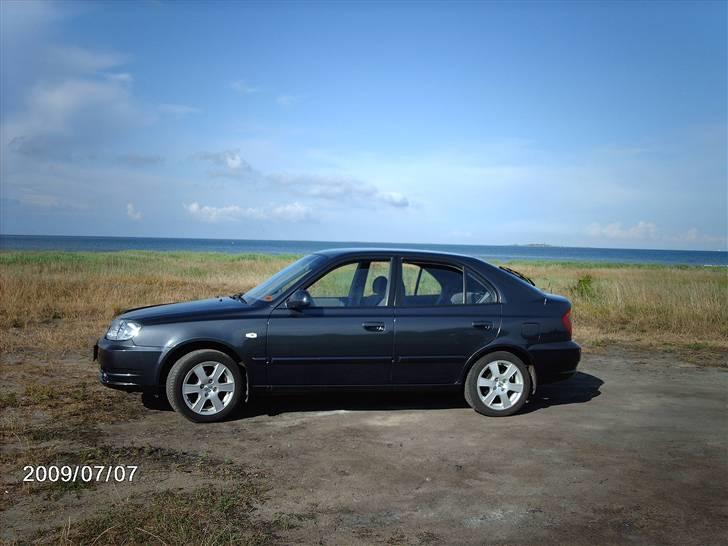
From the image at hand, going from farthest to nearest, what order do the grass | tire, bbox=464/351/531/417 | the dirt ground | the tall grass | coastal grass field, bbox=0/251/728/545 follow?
the tall grass → tire, bbox=464/351/531/417 → the dirt ground → coastal grass field, bbox=0/251/728/545 → the grass

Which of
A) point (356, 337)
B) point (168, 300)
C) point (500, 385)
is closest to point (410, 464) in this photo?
point (356, 337)

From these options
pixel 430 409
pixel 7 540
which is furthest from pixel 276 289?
pixel 7 540

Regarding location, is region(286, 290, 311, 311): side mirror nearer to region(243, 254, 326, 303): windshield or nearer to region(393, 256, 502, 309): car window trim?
region(243, 254, 326, 303): windshield

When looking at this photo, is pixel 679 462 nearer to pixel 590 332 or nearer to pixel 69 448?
pixel 69 448

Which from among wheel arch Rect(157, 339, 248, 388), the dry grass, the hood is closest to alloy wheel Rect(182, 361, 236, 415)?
wheel arch Rect(157, 339, 248, 388)

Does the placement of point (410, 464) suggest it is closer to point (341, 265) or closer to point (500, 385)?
point (500, 385)

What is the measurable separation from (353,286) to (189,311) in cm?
169

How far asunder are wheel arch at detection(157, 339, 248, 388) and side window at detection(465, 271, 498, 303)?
8.08ft

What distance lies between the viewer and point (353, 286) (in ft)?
21.7

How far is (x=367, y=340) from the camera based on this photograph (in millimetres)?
6238

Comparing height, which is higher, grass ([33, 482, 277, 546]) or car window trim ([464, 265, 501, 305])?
car window trim ([464, 265, 501, 305])

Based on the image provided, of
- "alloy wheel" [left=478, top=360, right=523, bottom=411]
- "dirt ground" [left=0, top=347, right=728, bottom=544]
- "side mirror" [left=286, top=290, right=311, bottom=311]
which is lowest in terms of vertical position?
"dirt ground" [left=0, top=347, right=728, bottom=544]

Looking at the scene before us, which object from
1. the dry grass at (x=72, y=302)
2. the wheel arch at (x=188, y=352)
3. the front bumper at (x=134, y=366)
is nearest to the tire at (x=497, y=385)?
the wheel arch at (x=188, y=352)

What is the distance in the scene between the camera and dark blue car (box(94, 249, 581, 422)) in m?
6.04
